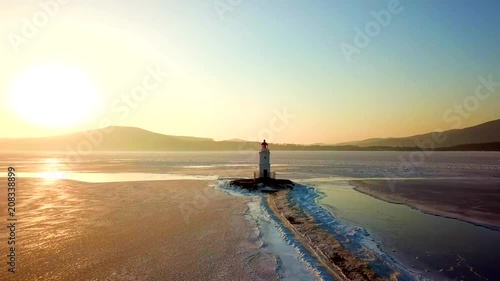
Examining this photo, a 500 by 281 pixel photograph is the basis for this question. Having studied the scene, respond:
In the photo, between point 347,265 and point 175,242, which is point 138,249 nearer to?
point 175,242

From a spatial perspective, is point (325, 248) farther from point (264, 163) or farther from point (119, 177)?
point (119, 177)

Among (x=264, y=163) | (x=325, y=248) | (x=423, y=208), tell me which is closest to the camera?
(x=325, y=248)

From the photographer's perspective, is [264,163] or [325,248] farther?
[264,163]

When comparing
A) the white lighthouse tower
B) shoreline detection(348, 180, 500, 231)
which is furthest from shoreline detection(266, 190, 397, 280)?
the white lighthouse tower

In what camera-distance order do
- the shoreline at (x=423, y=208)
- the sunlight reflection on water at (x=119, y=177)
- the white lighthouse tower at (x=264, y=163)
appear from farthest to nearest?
the sunlight reflection on water at (x=119, y=177) → the white lighthouse tower at (x=264, y=163) → the shoreline at (x=423, y=208)

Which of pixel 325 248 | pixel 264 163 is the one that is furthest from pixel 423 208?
pixel 264 163

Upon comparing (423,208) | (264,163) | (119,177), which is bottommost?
(423,208)

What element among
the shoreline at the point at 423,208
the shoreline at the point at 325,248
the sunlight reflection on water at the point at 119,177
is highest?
the sunlight reflection on water at the point at 119,177

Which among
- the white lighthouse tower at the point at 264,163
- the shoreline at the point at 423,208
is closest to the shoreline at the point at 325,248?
the shoreline at the point at 423,208

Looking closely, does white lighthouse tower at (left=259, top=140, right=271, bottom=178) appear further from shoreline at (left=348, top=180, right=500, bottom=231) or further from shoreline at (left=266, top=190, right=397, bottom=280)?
shoreline at (left=266, top=190, right=397, bottom=280)

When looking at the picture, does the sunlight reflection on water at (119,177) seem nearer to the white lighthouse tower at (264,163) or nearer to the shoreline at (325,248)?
the white lighthouse tower at (264,163)
